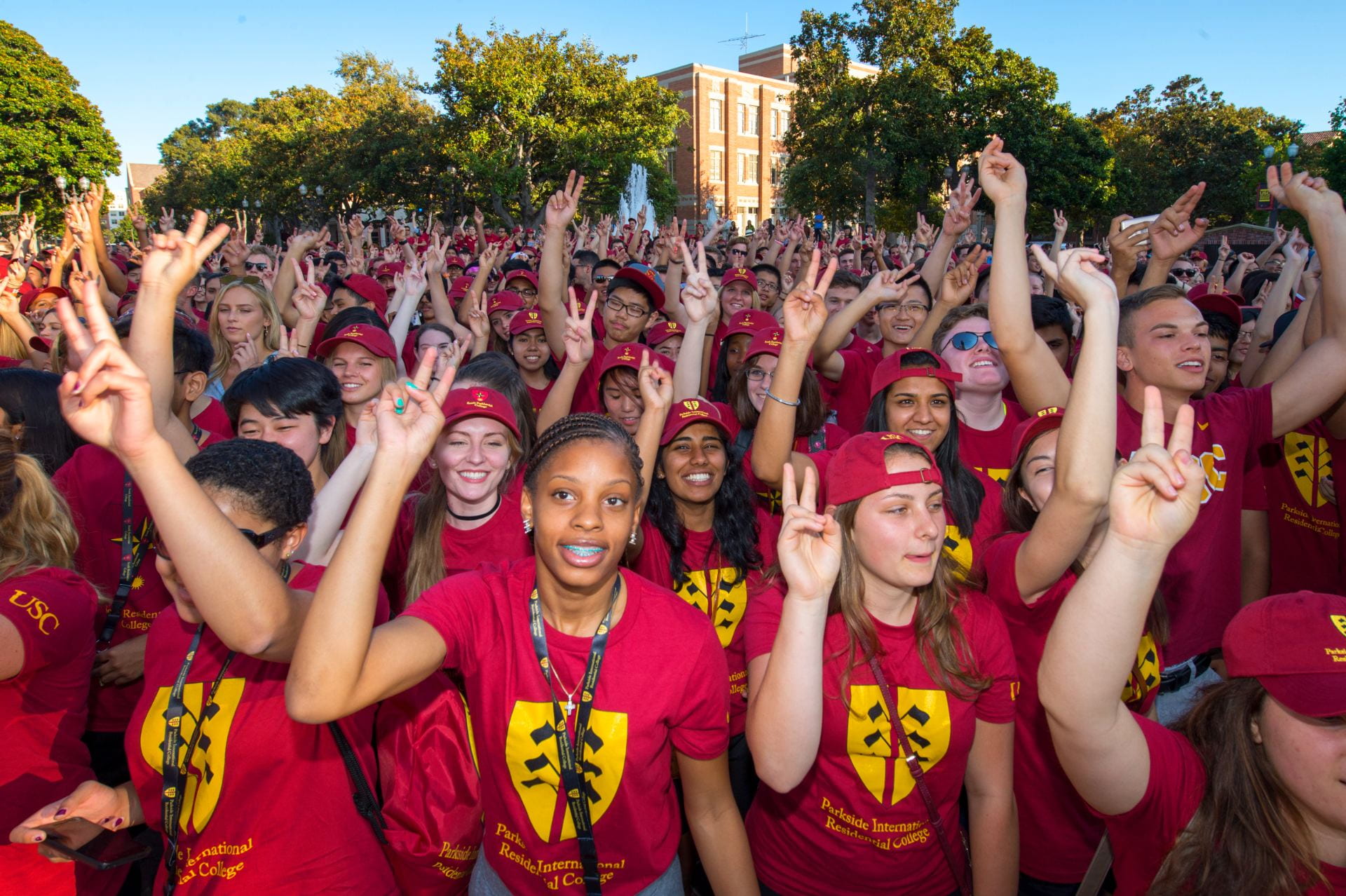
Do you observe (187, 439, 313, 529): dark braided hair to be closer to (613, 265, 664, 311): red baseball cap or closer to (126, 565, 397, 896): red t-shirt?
Answer: (126, 565, 397, 896): red t-shirt

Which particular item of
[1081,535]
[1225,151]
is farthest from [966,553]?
[1225,151]

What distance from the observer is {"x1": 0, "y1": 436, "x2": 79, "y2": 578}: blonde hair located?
95.3 inches

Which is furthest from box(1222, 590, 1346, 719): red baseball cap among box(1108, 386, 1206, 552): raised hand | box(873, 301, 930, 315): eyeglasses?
box(873, 301, 930, 315): eyeglasses

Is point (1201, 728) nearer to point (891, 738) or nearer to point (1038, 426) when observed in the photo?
point (891, 738)

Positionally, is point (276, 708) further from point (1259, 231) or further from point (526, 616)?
point (1259, 231)

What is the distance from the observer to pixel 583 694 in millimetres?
2172

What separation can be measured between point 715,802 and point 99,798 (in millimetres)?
1627

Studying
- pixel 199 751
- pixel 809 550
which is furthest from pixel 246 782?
pixel 809 550

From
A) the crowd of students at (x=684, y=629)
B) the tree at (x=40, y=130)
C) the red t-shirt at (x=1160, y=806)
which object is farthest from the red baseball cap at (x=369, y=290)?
the tree at (x=40, y=130)

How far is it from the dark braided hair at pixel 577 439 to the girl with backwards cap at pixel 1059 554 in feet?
3.95

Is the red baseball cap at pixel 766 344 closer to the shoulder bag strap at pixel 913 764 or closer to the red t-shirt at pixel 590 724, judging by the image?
the shoulder bag strap at pixel 913 764

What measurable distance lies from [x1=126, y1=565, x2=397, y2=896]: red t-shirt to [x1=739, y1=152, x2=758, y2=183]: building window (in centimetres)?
6354

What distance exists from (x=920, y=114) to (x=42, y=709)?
1417 inches

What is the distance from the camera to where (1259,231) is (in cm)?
2945
